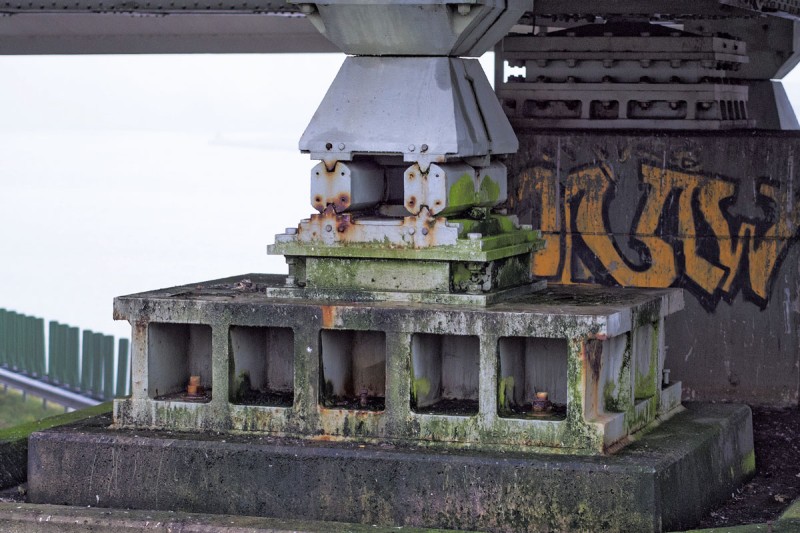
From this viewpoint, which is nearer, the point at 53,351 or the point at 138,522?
the point at 138,522

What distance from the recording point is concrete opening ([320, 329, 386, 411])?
46.5ft

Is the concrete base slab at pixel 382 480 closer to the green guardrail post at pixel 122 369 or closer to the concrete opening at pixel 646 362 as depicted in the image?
the concrete opening at pixel 646 362

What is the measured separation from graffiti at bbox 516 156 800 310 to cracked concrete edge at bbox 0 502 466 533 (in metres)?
7.49

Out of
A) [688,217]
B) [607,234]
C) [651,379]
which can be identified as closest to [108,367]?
[607,234]

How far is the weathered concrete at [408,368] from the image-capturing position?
1334cm

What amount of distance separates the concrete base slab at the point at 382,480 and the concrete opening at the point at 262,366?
20.7 inches

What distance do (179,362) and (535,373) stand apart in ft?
10.6

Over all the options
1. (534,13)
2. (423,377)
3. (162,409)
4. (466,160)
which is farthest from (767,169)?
(162,409)

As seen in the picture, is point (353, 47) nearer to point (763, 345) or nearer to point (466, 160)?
point (466, 160)

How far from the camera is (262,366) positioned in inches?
579

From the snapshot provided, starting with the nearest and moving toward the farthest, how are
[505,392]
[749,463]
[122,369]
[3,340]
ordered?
[505,392] < [749,463] < [122,369] < [3,340]

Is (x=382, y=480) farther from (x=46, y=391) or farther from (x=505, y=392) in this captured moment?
(x=46, y=391)

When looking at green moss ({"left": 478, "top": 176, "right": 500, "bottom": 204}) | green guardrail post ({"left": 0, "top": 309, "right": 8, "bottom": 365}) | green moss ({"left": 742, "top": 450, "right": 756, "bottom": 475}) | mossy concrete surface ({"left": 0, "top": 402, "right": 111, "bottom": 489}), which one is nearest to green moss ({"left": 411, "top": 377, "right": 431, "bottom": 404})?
green moss ({"left": 478, "top": 176, "right": 500, "bottom": 204})

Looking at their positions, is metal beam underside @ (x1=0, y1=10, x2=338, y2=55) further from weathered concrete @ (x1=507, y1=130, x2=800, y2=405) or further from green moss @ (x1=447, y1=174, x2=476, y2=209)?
green moss @ (x1=447, y1=174, x2=476, y2=209)
